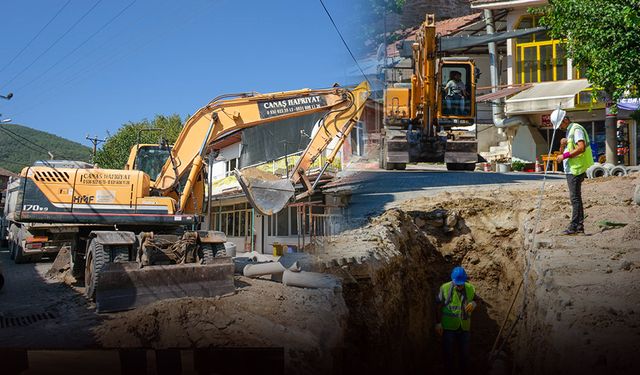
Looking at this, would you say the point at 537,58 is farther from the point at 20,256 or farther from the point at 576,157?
the point at 20,256

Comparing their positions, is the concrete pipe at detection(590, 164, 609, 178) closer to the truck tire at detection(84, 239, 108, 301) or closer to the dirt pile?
the dirt pile

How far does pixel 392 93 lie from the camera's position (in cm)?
890

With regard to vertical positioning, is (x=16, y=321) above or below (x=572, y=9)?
below

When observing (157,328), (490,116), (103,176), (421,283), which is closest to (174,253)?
(103,176)

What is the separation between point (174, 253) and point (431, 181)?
15.5 feet

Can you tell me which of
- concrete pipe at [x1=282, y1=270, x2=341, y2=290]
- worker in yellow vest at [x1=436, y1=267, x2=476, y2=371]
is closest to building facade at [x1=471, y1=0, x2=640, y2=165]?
worker in yellow vest at [x1=436, y1=267, x2=476, y2=371]

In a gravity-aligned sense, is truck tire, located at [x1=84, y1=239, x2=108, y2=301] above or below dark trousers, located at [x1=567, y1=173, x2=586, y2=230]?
below

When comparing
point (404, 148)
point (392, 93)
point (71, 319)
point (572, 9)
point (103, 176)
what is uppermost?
point (572, 9)

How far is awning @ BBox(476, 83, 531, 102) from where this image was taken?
15459mm

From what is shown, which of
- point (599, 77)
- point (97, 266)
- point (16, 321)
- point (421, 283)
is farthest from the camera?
point (599, 77)

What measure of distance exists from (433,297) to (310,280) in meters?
3.06

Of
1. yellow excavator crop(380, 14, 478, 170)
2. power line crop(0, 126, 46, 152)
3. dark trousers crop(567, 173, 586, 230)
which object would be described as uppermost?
yellow excavator crop(380, 14, 478, 170)

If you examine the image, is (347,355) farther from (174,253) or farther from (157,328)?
(174,253)

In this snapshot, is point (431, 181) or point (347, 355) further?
point (431, 181)
